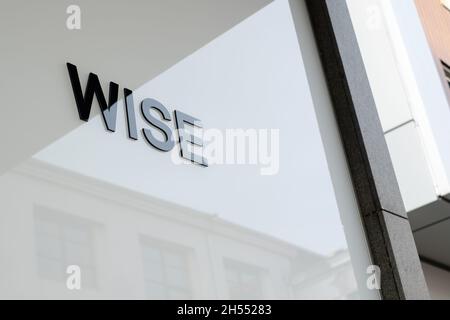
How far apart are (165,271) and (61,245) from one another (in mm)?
633

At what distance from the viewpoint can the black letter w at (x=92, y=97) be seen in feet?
12.6

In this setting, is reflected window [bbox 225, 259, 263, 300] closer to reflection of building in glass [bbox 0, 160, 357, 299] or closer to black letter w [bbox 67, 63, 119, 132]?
reflection of building in glass [bbox 0, 160, 357, 299]

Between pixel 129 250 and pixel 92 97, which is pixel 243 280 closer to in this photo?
pixel 129 250

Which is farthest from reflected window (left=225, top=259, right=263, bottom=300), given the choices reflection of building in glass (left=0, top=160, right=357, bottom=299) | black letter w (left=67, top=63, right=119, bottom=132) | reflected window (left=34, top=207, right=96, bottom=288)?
black letter w (left=67, top=63, right=119, bottom=132)

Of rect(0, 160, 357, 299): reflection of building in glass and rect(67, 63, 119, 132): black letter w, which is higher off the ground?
rect(67, 63, 119, 132): black letter w

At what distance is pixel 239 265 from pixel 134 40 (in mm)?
1459

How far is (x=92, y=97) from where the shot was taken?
3.92m

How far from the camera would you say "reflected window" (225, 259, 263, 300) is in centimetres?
405

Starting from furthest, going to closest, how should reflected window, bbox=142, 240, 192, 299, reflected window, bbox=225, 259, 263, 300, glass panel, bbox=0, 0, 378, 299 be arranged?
reflected window, bbox=225, 259, 263, 300, reflected window, bbox=142, 240, 192, 299, glass panel, bbox=0, 0, 378, 299

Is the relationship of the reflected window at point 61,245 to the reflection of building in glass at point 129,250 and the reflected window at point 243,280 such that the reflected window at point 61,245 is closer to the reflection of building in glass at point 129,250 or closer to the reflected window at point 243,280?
the reflection of building in glass at point 129,250

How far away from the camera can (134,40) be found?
4348mm

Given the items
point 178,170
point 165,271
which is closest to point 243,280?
point 165,271

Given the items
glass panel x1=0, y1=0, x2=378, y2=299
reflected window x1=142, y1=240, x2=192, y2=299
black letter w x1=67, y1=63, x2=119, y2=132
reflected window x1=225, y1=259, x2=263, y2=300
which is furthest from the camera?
reflected window x1=225, y1=259, x2=263, y2=300

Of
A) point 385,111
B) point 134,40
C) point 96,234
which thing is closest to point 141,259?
point 96,234
